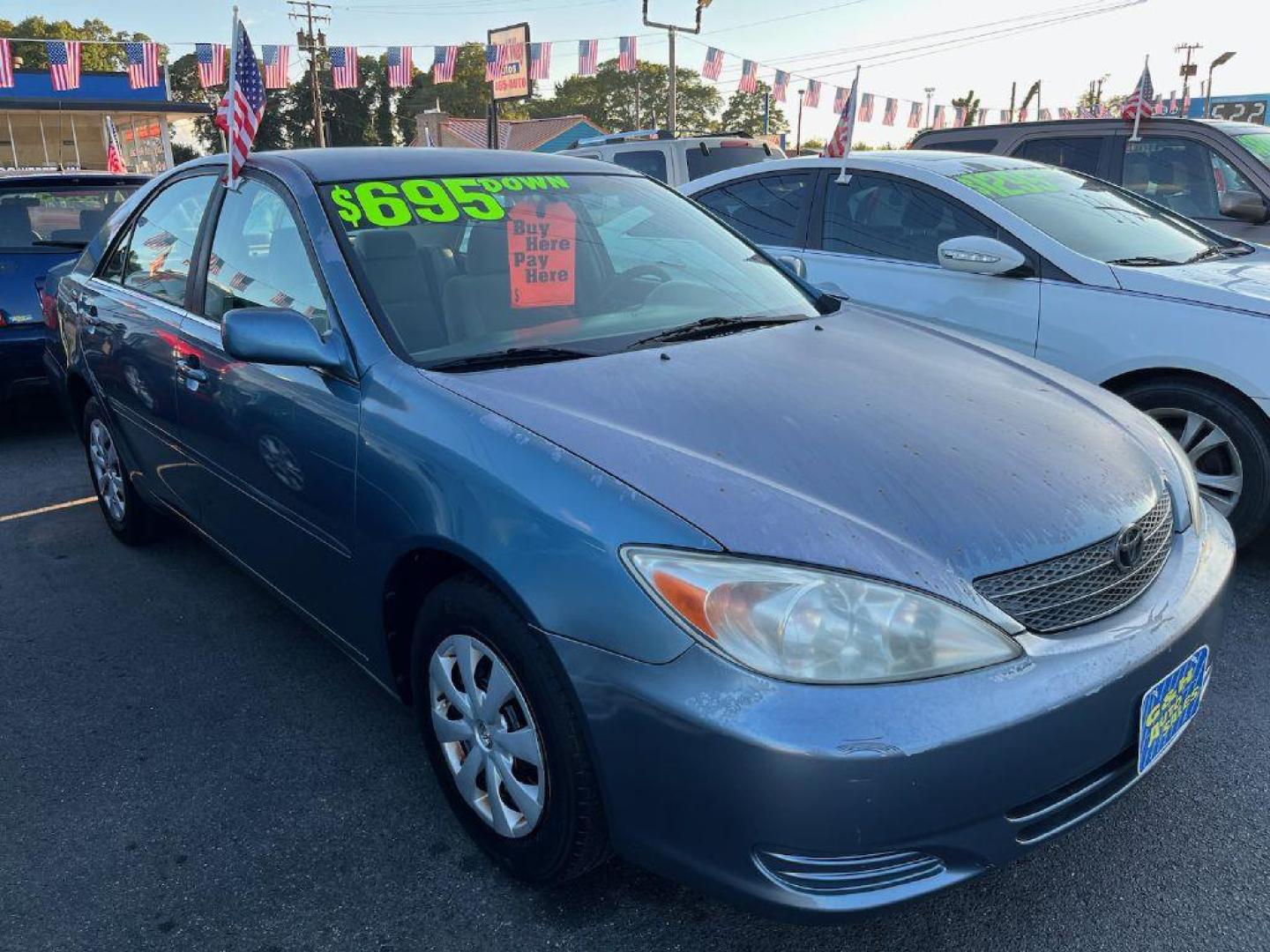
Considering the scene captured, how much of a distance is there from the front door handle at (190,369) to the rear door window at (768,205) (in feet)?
9.19

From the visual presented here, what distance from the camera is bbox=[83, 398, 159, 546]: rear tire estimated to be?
4.05 meters

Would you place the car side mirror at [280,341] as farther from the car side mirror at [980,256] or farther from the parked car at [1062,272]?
the car side mirror at [980,256]

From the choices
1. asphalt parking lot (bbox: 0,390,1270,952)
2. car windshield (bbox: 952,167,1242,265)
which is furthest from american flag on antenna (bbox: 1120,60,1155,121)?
asphalt parking lot (bbox: 0,390,1270,952)

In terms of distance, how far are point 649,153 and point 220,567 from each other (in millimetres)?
7629

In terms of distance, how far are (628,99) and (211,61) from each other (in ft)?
226

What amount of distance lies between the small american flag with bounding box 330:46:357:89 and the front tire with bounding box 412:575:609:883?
87.5 feet

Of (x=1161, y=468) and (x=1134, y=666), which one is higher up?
(x=1161, y=468)

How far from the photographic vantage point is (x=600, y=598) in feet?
5.52

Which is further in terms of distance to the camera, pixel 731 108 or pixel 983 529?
pixel 731 108

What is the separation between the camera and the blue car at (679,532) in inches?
62.5

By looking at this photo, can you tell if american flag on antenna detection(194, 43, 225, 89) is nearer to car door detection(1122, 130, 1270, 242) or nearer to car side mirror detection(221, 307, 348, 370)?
car door detection(1122, 130, 1270, 242)

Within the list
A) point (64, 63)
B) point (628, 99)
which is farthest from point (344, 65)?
point (628, 99)

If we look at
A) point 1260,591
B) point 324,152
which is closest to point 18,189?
point 324,152

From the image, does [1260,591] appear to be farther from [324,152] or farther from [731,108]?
[731,108]
